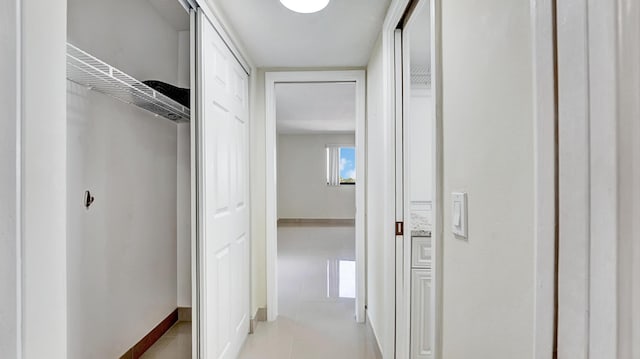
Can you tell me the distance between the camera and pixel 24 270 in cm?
67

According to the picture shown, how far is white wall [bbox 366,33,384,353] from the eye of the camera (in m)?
2.21

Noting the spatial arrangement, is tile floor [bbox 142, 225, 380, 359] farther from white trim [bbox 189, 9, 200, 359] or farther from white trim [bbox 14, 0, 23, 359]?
white trim [bbox 14, 0, 23, 359]

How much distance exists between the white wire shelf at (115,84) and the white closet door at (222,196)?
0.34 metres

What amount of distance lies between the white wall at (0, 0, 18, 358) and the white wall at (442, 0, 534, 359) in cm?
99

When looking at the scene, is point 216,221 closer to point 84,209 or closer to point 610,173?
point 84,209

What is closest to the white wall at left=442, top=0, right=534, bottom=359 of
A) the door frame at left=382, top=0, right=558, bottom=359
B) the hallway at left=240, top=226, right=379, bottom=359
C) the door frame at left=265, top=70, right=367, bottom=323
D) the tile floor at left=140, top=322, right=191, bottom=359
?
the door frame at left=382, top=0, right=558, bottom=359

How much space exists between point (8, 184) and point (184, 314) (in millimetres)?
2291

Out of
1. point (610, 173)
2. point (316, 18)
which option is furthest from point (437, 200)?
point (316, 18)

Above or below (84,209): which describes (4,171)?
above

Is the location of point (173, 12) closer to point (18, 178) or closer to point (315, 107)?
point (18, 178)

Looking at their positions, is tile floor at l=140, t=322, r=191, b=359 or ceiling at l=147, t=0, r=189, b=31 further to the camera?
tile floor at l=140, t=322, r=191, b=359

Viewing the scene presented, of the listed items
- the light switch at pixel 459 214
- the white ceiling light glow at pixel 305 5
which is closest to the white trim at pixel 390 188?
the white ceiling light glow at pixel 305 5

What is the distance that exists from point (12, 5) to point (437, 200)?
1.14m

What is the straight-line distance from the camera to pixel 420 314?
1984 millimetres
